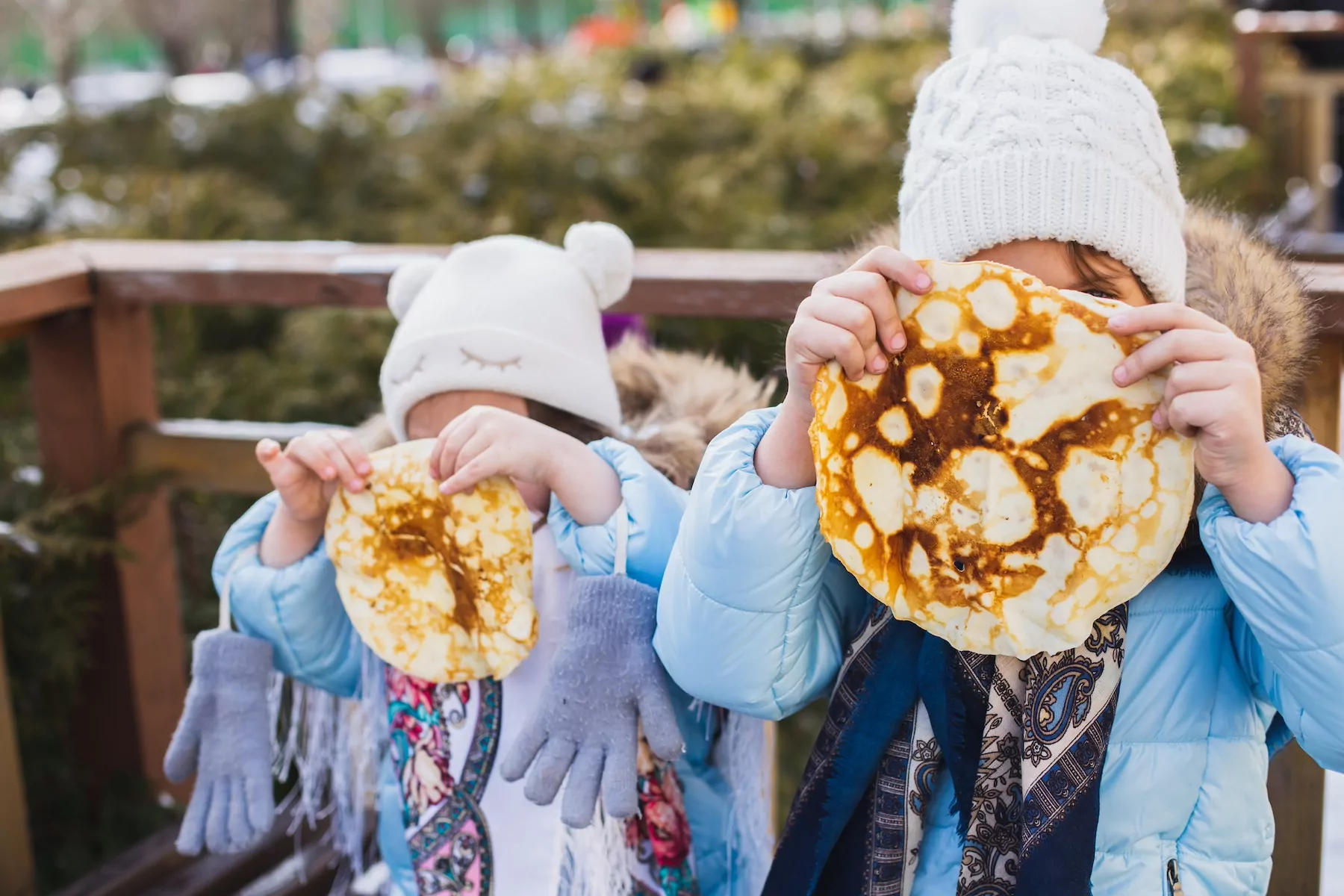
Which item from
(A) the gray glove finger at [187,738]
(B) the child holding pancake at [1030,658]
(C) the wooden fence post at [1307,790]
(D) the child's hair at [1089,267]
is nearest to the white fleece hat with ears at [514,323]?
(B) the child holding pancake at [1030,658]

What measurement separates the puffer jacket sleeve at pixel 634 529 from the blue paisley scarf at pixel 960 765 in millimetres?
271

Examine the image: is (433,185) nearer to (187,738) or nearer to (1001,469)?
(187,738)

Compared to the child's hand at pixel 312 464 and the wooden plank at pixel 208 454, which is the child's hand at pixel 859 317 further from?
the wooden plank at pixel 208 454

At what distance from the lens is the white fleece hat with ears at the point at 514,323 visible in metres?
1.64

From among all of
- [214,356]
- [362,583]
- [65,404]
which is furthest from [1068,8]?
[214,356]

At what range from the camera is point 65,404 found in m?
2.51

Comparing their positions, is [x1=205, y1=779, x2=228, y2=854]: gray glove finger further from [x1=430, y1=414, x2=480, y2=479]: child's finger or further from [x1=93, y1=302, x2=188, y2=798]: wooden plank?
[x1=93, y1=302, x2=188, y2=798]: wooden plank

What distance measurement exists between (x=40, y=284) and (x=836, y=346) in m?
1.68

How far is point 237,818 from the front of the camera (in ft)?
5.45

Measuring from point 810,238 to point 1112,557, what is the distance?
3.02 meters

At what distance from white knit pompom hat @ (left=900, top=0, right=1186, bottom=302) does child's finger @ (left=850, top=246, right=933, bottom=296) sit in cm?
16

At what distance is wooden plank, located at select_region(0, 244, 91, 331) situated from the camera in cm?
226

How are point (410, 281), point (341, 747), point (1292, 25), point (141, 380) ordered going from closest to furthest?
point (410, 281)
point (341, 747)
point (141, 380)
point (1292, 25)

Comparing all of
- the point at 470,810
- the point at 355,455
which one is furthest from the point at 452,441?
the point at 470,810
